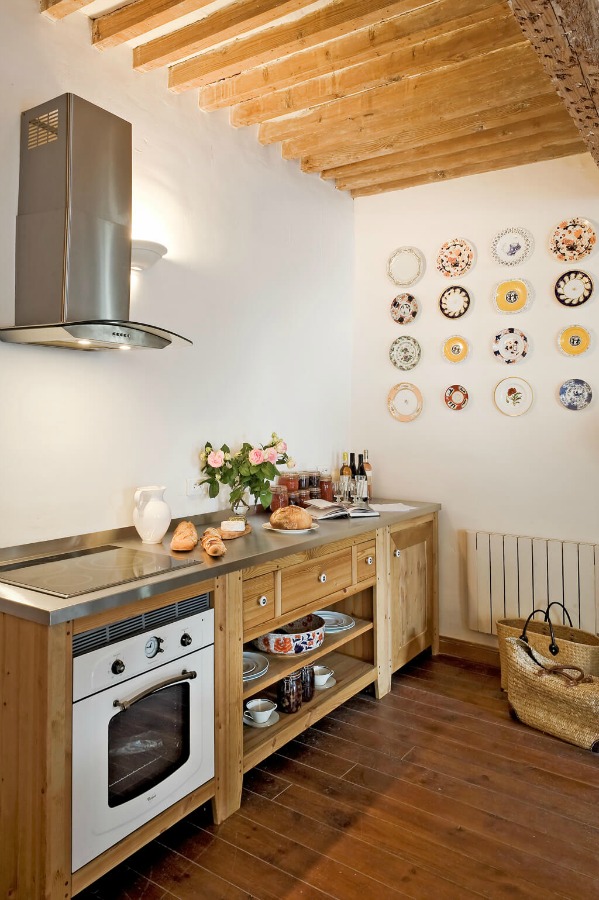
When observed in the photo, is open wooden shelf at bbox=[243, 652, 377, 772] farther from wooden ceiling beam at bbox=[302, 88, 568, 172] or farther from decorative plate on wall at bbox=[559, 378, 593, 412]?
wooden ceiling beam at bbox=[302, 88, 568, 172]

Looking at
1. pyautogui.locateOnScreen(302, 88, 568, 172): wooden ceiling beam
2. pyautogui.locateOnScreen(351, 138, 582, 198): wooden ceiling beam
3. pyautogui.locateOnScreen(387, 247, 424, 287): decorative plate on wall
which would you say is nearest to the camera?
pyautogui.locateOnScreen(302, 88, 568, 172): wooden ceiling beam

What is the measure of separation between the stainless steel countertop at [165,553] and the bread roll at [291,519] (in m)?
0.06

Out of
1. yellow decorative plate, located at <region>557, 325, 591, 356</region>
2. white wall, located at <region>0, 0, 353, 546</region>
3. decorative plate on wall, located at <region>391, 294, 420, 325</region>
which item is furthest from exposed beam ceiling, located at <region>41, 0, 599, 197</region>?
yellow decorative plate, located at <region>557, 325, 591, 356</region>

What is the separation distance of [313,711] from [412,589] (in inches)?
38.3

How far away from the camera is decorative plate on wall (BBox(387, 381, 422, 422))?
366 centimetres

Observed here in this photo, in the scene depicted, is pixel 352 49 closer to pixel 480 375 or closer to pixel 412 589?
pixel 480 375

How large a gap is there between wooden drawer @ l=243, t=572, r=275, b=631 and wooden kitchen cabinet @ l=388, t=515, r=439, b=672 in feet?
3.14

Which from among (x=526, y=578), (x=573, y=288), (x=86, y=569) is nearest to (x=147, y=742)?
(x=86, y=569)

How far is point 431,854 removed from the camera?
73.5 inches

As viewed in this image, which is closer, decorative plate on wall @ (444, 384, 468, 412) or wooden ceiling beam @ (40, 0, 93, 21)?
wooden ceiling beam @ (40, 0, 93, 21)

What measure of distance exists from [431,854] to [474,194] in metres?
3.20

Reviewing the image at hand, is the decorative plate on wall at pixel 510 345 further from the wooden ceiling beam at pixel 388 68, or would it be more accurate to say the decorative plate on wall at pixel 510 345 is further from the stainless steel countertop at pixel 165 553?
the wooden ceiling beam at pixel 388 68

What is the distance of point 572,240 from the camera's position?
3.13 m

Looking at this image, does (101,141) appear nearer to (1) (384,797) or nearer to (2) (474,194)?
(2) (474,194)
